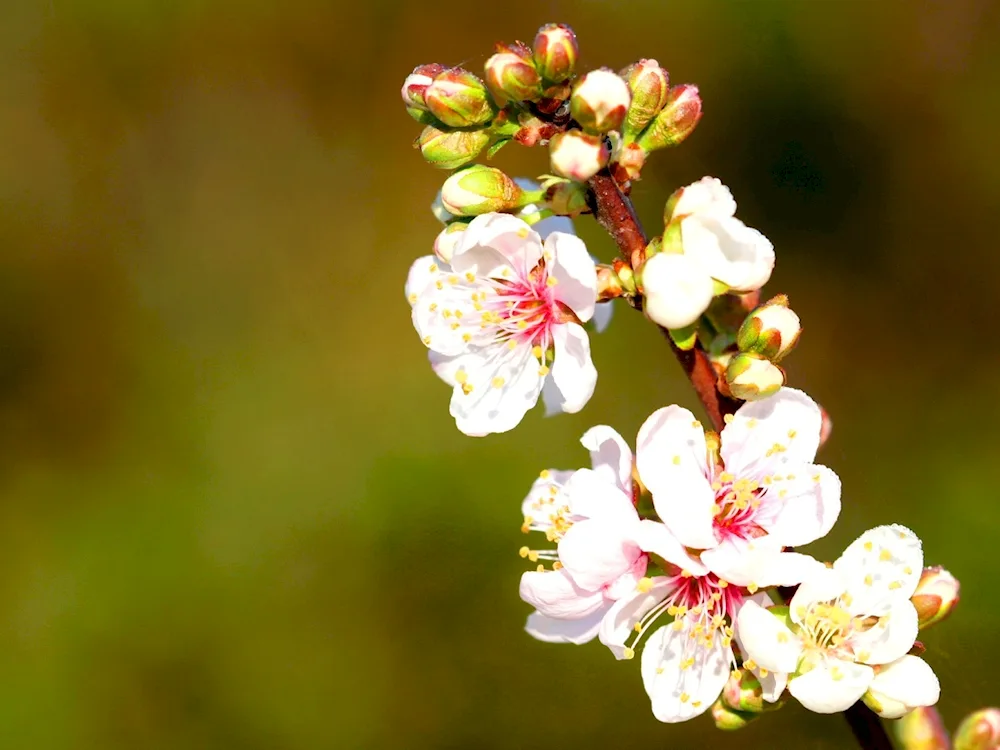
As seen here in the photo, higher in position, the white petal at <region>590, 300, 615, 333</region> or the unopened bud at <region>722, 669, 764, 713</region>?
the white petal at <region>590, 300, 615, 333</region>

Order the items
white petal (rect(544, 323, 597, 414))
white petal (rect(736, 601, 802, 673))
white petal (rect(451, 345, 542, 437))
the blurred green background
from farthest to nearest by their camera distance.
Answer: the blurred green background → white petal (rect(451, 345, 542, 437)) → white petal (rect(544, 323, 597, 414)) → white petal (rect(736, 601, 802, 673))

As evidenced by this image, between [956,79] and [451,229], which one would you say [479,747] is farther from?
[956,79]

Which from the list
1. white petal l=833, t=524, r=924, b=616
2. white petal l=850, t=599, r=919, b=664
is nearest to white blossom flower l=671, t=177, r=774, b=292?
white petal l=833, t=524, r=924, b=616

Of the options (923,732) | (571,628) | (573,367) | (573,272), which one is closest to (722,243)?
(573,272)

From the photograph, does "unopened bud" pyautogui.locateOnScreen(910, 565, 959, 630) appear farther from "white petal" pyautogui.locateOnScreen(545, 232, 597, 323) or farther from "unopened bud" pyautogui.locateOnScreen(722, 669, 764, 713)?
"white petal" pyautogui.locateOnScreen(545, 232, 597, 323)

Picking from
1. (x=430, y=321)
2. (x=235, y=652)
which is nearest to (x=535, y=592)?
(x=430, y=321)

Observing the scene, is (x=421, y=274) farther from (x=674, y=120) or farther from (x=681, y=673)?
(x=681, y=673)

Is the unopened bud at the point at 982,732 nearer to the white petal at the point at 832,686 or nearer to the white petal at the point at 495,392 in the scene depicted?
the white petal at the point at 832,686
